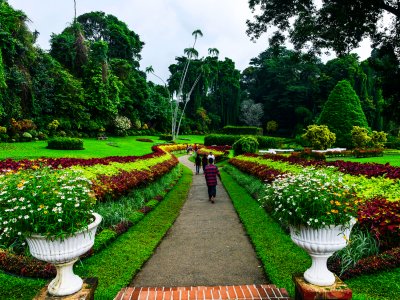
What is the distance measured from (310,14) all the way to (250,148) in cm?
1528

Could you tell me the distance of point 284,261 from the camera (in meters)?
5.04

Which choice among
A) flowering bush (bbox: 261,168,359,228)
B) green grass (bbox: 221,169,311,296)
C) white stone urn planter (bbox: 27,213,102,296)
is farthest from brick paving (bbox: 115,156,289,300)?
flowering bush (bbox: 261,168,359,228)

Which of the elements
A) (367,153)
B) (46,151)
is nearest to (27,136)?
(46,151)

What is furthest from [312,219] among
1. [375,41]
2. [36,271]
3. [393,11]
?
[375,41]

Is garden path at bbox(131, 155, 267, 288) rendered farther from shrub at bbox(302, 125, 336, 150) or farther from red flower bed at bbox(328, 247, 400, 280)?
shrub at bbox(302, 125, 336, 150)

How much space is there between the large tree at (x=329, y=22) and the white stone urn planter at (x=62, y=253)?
33.1 ft

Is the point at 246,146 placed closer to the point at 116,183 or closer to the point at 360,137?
the point at 360,137

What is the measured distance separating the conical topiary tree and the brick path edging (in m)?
32.3

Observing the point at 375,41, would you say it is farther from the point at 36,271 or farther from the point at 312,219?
the point at 36,271

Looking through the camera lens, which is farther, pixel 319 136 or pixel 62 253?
pixel 319 136

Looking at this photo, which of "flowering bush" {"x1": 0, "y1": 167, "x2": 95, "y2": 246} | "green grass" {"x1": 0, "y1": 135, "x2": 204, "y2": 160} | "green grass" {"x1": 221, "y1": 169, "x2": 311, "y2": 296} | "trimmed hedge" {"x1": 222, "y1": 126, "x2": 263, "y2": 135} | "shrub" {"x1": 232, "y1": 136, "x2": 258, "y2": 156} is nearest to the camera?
"flowering bush" {"x1": 0, "y1": 167, "x2": 95, "y2": 246}

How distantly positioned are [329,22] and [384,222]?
26.8ft

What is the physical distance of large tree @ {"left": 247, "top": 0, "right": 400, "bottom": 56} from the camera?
9805 millimetres

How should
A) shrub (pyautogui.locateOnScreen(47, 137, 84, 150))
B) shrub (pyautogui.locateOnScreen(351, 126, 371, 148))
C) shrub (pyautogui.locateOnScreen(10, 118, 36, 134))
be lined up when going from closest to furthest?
shrub (pyautogui.locateOnScreen(47, 137, 84, 150)), shrub (pyautogui.locateOnScreen(10, 118, 36, 134)), shrub (pyautogui.locateOnScreen(351, 126, 371, 148))
